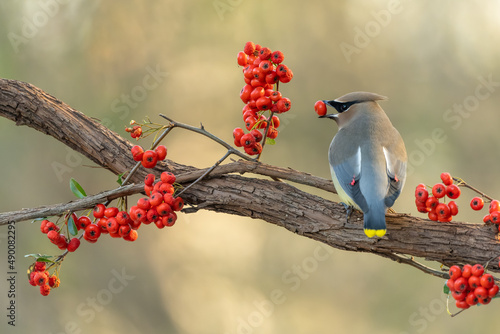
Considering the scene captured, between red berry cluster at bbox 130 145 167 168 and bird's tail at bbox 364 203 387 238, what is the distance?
30.5 inches

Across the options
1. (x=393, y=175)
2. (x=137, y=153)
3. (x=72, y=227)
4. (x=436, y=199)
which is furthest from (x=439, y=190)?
(x=72, y=227)

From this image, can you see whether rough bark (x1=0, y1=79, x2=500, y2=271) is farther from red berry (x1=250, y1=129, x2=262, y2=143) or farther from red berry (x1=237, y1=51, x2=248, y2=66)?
red berry (x1=237, y1=51, x2=248, y2=66)

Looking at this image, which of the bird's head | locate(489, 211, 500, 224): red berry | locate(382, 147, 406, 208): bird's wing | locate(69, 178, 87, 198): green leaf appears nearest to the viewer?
locate(489, 211, 500, 224): red berry

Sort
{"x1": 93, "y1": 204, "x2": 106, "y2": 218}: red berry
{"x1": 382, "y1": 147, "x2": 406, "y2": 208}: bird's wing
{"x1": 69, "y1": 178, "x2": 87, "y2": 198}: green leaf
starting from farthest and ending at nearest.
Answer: {"x1": 69, "y1": 178, "x2": 87, "y2": 198}: green leaf → {"x1": 93, "y1": 204, "x2": 106, "y2": 218}: red berry → {"x1": 382, "y1": 147, "x2": 406, "y2": 208}: bird's wing

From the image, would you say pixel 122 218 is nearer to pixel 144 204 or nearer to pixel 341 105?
pixel 144 204

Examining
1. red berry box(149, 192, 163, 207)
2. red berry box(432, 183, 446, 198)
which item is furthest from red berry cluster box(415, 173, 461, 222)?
red berry box(149, 192, 163, 207)

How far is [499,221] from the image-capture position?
2.00 metres

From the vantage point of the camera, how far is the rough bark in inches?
80.8

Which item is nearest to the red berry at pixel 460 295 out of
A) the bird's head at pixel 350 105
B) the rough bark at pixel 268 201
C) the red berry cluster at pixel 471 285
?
the red berry cluster at pixel 471 285

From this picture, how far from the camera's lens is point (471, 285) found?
1.90 m

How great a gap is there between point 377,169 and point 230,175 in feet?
1.82

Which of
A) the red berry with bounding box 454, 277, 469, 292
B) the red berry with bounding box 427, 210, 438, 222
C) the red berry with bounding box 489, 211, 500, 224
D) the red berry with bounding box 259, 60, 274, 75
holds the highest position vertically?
the red berry with bounding box 259, 60, 274, 75

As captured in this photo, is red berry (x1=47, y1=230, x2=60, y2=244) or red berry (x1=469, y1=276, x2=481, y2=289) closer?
red berry (x1=469, y1=276, x2=481, y2=289)

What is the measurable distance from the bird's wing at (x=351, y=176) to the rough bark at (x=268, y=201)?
0.27 ft
